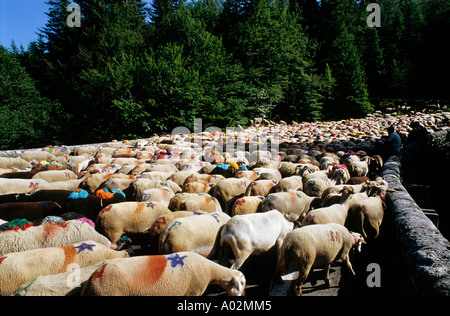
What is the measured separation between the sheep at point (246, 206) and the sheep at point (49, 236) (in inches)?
96.8

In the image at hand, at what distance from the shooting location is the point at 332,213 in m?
4.94

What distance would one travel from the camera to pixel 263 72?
3116 cm

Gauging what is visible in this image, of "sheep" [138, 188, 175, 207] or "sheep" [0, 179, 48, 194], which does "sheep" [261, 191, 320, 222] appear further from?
"sheep" [0, 179, 48, 194]

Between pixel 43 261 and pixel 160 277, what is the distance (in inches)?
66.0

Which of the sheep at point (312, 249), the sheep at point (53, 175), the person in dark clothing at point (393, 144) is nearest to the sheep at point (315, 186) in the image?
the sheep at point (312, 249)

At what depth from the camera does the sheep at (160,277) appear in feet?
9.19

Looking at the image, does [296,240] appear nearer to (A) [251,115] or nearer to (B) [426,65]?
(A) [251,115]

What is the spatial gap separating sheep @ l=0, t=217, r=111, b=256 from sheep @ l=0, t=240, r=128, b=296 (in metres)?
0.51

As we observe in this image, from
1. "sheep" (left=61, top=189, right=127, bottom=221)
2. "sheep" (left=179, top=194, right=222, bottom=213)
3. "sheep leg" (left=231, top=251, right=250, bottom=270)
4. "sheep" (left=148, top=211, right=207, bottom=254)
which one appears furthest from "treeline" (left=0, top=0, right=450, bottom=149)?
"sheep leg" (left=231, top=251, right=250, bottom=270)

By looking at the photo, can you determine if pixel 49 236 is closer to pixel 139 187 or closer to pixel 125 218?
pixel 125 218

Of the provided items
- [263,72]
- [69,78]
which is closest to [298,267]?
[263,72]
